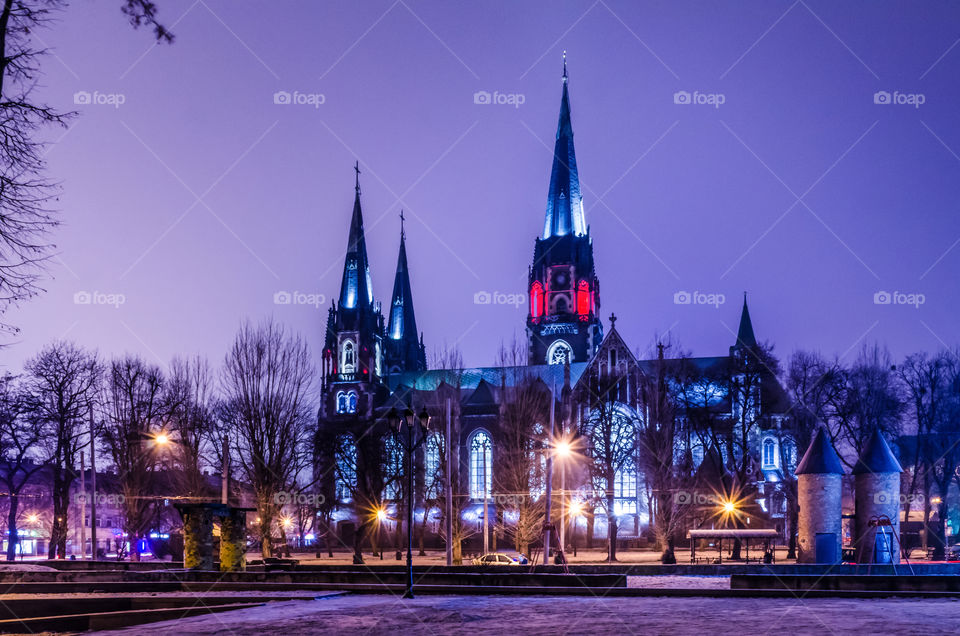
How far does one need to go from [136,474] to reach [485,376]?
6105 cm

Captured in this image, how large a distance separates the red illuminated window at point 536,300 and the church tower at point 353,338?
19547mm

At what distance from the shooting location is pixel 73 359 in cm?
5478

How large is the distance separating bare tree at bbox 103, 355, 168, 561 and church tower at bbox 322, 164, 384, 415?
54885mm

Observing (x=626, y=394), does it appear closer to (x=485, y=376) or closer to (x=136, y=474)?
(x=485, y=376)

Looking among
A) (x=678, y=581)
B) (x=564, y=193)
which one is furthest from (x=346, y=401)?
(x=678, y=581)

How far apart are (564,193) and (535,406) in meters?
56.1

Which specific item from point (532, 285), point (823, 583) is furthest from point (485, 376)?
point (823, 583)

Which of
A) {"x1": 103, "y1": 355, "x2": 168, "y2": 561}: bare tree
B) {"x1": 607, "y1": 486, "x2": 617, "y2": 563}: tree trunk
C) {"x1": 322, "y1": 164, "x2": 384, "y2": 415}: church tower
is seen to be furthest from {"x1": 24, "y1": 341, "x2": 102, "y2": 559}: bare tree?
{"x1": 322, "y1": 164, "x2": 384, "y2": 415}: church tower

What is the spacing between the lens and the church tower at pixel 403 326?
126244 millimetres

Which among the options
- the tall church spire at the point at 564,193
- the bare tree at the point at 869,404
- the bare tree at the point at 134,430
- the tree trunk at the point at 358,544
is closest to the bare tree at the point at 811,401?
the bare tree at the point at 869,404

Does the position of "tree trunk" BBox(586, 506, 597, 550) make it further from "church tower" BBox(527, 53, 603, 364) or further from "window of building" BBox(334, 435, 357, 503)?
"church tower" BBox(527, 53, 603, 364)

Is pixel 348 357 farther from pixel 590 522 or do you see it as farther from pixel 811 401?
pixel 811 401

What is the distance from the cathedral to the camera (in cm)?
5878

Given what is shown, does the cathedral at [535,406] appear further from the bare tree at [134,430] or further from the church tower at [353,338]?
the bare tree at [134,430]
